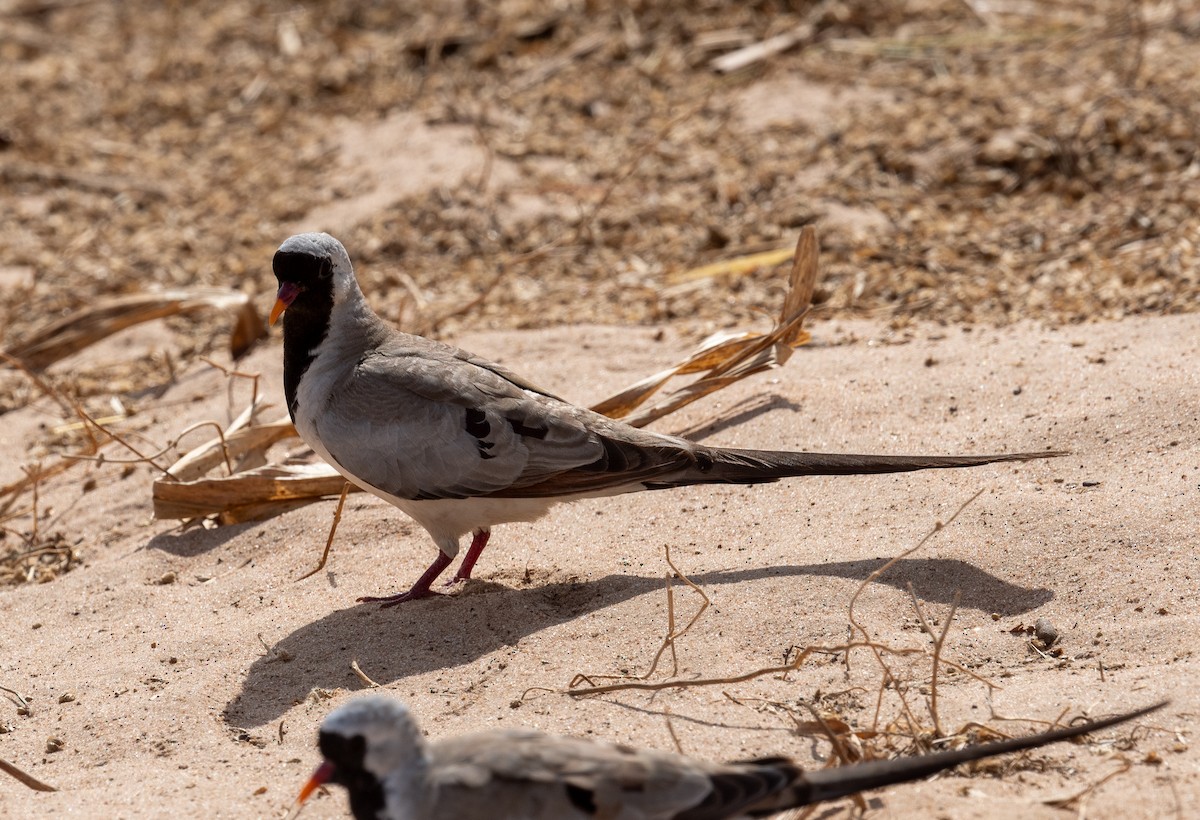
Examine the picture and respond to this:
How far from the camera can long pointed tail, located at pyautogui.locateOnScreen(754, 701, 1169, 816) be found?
297cm

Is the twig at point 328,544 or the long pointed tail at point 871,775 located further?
the twig at point 328,544

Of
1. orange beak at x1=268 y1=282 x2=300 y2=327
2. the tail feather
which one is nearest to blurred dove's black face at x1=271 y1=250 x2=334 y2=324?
orange beak at x1=268 y1=282 x2=300 y2=327

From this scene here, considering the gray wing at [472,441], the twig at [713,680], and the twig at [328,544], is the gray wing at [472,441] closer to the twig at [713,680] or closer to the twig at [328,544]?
the twig at [328,544]

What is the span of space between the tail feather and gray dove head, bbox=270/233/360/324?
1341mm

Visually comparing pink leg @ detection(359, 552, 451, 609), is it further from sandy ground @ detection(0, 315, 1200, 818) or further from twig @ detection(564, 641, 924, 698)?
twig @ detection(564, 641, 924, 698)

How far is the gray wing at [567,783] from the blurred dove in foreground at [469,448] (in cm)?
169

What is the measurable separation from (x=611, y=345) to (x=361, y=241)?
2.10 meters

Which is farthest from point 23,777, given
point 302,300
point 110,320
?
point 110,320

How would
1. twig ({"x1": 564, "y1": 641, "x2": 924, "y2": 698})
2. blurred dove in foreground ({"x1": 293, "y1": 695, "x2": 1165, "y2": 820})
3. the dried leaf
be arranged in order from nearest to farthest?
blurred dove in foreground ({"x1": 293, "y1": 695, "x2": 1165, "y2": 820}) → twig ({"x1": 564, "y1": 641, "x2": 924, "y2": 698}) → the dried leaf

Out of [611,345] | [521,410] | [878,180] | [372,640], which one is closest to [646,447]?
[521,410]

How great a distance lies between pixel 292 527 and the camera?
17.8 ft

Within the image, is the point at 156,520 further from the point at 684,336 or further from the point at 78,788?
the point at 684,336

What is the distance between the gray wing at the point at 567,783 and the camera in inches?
117

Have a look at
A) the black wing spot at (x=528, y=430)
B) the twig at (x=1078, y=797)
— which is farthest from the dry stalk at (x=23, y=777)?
the twig at (x=1078, y=797)
